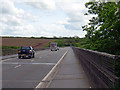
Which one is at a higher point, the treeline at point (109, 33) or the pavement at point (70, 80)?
the treeline at point (109, 33)

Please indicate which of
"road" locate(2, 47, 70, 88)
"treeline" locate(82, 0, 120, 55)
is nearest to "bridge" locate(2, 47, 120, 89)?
"road" locate(2, 47, 70, 88)

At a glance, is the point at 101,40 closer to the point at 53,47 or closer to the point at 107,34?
the point at 107,34

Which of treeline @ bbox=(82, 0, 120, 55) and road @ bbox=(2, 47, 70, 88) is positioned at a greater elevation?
treeline @ bbox=(82, 0, 120, 55)

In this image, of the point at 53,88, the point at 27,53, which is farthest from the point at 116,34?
the point at 27,53

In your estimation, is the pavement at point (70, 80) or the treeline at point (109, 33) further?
the treeline at point (109, 33)

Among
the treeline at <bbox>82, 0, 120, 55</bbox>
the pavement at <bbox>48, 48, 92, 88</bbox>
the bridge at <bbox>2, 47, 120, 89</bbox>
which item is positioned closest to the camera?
the bridge at <bbox>2, 47, 120, 89</bbox>

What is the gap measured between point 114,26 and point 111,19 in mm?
1215

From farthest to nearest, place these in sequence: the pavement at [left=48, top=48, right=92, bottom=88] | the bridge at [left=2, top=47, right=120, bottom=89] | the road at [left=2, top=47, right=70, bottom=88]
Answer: the road at [left=2, top=47, right=70, bottom=88], the pavement at [left=48, top=48, right=92, bottom=88], the bridge at [left=2, top=47, right=120, bottom=89]

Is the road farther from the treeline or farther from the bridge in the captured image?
the treeline

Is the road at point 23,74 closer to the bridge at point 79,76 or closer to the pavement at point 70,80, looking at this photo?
the bridge at point 79,76

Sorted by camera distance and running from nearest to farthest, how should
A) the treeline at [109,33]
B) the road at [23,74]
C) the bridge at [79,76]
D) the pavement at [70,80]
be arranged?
1. the bridge at [79,76]
2. the pavement at [70,80]
3. the road at [23,74]
4. the treeline at [109,33]

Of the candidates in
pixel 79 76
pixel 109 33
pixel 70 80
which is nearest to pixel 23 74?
pixel 79 76

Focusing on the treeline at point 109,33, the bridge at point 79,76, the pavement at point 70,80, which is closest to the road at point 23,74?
the bridge at point 79,76

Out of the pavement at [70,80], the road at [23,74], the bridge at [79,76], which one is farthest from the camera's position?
the road at [23,74]
